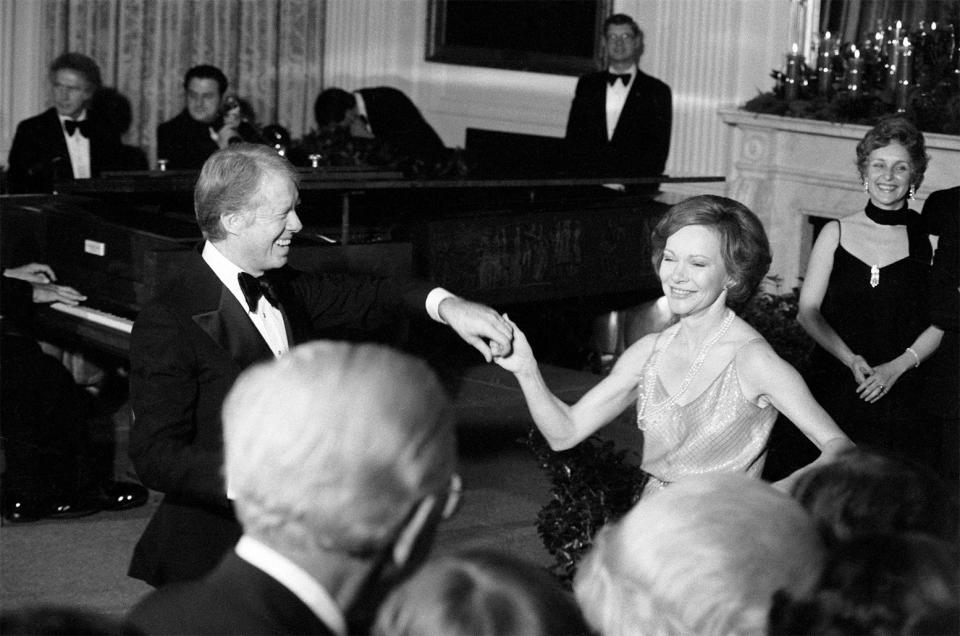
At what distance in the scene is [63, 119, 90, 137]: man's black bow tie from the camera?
6.91 meters

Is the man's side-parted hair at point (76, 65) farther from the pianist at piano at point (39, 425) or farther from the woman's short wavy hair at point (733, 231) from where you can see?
the woman's short wavy hair at point (733, 231)

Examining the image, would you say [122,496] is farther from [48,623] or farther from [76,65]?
[48,623]

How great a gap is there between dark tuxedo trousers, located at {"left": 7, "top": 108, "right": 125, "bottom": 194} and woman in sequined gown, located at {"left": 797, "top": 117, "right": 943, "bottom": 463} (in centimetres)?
382

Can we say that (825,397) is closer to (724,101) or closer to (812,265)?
(812,265)

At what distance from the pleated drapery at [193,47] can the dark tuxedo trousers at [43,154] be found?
6.98ft

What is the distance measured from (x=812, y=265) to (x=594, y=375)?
9.64ft

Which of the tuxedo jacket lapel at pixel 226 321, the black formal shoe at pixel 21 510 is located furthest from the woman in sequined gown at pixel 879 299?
the black formal shoe at pixel 21 510

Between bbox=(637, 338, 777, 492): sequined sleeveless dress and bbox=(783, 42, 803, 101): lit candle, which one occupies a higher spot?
bbox=(783, 42, 803, 101): lit candle

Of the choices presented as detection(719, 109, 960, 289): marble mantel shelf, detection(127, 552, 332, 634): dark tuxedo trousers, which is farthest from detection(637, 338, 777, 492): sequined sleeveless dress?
detection(719, 109, 960, 289): marble mantel shelf

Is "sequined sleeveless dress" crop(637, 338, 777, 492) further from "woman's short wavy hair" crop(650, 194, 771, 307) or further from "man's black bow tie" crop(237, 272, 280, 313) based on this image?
"man's black bow tie" crop(237, 272, 280, 313)

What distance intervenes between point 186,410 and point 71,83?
457cm

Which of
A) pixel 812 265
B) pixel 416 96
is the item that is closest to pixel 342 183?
pixel 812 265

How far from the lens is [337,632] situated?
1.54 metres

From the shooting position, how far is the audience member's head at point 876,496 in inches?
72.0
